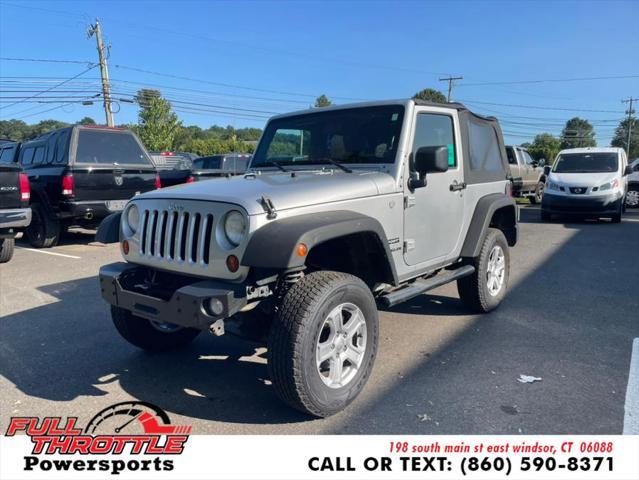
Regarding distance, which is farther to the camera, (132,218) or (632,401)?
(132,218)

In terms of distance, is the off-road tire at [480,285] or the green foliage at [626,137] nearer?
the off-road tire at [480,285]

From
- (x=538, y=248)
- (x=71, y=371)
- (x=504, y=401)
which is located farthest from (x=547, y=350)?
(x=538, y=248)

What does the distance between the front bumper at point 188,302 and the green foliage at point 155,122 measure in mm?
35858

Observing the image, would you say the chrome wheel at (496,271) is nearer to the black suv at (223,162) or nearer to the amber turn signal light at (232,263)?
the amber turn signal light at (232,263)

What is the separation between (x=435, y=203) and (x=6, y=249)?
691 centimetres

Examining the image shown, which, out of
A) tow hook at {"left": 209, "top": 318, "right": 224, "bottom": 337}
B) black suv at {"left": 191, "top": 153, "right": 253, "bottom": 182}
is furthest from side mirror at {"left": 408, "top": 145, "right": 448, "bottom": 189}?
black suv at {"left": 191, "top": 153, "right": 253, "bottom": 182}

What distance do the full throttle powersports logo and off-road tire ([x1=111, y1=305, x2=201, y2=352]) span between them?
28.2 inches

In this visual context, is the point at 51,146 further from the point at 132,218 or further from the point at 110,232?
the point at 132,218

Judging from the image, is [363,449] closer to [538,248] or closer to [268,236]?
[268,236]

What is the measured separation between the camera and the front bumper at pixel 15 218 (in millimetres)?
7125

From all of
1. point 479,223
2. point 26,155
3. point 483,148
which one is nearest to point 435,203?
point 479,223

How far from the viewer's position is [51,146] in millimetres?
9172

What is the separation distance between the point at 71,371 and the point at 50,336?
97cm

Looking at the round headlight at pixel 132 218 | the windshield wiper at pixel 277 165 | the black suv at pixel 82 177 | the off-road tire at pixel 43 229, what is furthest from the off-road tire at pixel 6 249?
the windshield wiper at pixel 277 165
